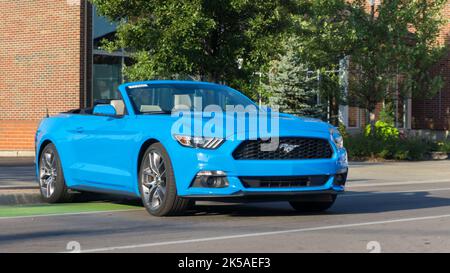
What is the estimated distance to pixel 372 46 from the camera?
26.6m

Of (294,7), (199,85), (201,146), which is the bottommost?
(201,146)

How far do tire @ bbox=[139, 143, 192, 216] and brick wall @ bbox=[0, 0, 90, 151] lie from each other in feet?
57.1

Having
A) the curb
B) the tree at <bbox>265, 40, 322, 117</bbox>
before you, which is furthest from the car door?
the tree at <bbox>265, 40, 322, 117</bbox>

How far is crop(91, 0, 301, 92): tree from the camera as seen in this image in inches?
634

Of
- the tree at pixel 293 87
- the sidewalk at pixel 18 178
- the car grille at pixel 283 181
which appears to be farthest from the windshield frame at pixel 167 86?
the tree at pixel 293 87

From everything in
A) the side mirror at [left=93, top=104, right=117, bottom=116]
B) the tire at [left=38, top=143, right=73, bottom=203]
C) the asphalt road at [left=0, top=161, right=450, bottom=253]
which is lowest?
the asphalt road at [left=0, top=161, right=450, bottom=253]

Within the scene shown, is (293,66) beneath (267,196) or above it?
above

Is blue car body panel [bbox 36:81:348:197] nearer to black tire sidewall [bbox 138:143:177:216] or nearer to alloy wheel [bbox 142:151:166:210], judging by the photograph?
black tire sidewall [bbox 138:143:177:216]

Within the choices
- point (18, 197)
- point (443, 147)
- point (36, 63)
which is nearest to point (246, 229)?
point (18, 197)

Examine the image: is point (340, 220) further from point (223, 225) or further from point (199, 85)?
point (199, 85)

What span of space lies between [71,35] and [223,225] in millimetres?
18797

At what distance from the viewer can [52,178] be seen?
11.8 meters

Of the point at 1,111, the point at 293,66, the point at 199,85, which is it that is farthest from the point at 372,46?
the point at 199,85

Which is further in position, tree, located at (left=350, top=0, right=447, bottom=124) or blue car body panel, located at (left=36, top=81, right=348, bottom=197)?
tree, located at (left=350, top=0, right=447, bottom=124)
